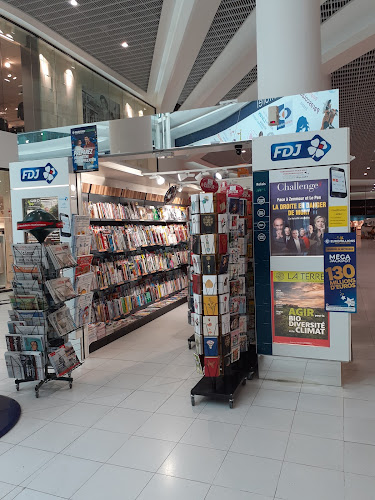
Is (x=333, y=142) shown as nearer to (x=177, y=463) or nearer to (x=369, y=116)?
(x=177, y=463)

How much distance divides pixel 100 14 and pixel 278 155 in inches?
204

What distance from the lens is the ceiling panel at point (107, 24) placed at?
6980 mm

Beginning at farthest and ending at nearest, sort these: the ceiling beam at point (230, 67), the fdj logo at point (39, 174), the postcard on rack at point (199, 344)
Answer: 1. the ceiling beam at point (230, 67)
2. the fdj logo at point (39, 174)
3. the postcard on rack at point (199, 344)

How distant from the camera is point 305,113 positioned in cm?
403

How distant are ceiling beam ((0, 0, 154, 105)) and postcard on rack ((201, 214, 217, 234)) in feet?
19.9

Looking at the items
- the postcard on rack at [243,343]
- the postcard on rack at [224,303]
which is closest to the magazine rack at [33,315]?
the postcard on rack at [224,303]

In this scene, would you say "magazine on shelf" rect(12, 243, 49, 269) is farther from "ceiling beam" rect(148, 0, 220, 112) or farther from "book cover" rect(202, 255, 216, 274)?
"ceiling beam" rect(148, 0, 220, 112)

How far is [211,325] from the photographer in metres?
3.74

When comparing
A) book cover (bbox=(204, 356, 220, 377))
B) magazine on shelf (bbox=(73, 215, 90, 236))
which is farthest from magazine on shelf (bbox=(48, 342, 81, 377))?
book cover (bbox=(204, 356, 220, 377))

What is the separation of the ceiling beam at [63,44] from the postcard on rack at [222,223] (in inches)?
242

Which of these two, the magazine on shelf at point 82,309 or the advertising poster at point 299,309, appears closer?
the advertising poster at point 299,309

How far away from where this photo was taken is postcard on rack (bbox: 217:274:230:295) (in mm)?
3738

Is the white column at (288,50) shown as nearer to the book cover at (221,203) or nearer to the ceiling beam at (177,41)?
the book cover at (221,203)

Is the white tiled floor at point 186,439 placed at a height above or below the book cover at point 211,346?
below
